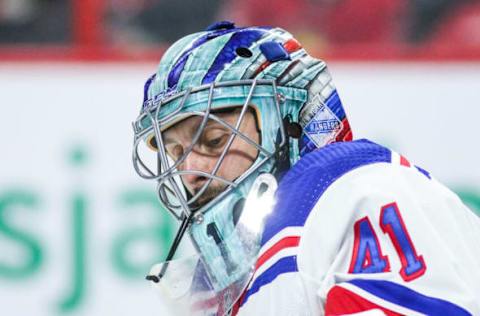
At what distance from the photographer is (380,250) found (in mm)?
1459

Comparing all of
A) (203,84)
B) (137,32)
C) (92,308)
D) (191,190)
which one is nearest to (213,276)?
(191,190)

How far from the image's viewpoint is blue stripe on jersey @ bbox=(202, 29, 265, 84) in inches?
67.3

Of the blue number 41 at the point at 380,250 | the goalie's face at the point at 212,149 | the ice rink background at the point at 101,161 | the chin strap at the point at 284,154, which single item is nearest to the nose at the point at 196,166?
the goalie's face at the point at 212,149

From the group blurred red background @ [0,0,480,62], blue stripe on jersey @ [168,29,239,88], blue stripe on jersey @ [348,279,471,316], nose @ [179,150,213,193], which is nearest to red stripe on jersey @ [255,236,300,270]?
blue stripe on jersey @ [348,279,471,316]

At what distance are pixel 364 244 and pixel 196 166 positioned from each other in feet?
1.20

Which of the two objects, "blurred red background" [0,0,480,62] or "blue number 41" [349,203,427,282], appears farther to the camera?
"blurred red background" [0,0,480,62]

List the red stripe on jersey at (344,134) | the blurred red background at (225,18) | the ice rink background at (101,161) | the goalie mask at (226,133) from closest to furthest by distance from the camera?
the goalie mask at (226,133)
the red stripe on jersey at (344,134)
the ice rink background at (101,161)
the blurred red background at (225,18)

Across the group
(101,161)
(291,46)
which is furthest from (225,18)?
(291,46)

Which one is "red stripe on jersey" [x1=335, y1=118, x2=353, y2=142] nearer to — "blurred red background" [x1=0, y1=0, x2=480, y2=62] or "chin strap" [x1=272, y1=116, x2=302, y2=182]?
"chin strap" [x1=272, y1=116, x2=302, y2=182]

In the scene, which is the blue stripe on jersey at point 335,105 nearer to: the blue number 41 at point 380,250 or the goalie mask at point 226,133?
the goalie mask at point 226,133

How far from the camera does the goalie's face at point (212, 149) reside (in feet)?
5.61

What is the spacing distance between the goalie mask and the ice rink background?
195cm

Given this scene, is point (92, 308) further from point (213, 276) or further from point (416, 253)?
point (416, 253)

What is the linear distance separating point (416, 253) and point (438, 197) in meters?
0.11
